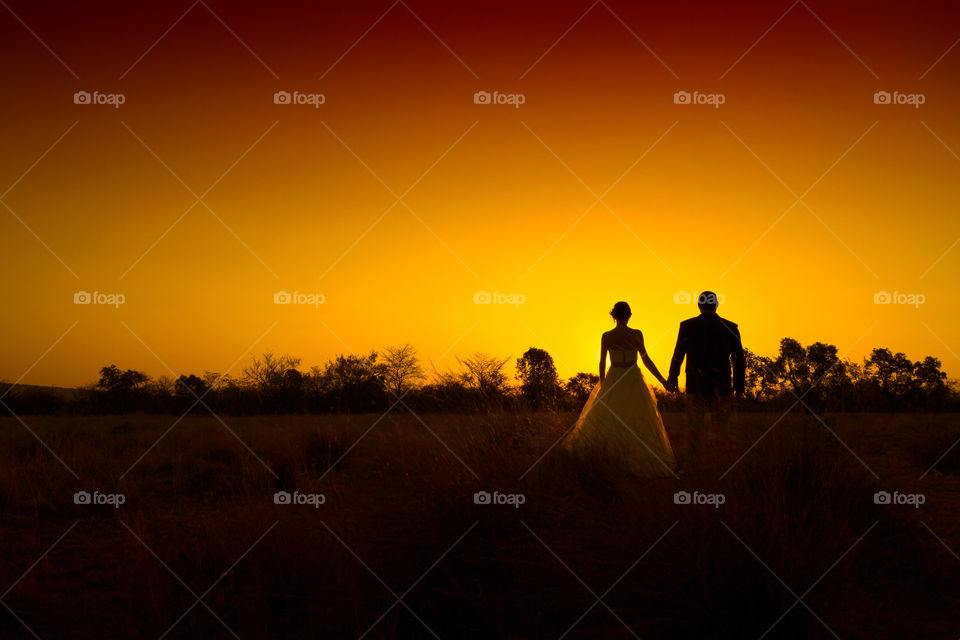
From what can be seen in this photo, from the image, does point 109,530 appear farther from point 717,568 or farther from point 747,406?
point 747,406

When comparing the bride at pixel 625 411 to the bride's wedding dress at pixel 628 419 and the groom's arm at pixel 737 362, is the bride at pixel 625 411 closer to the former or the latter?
the bride's wedding dress at pixel 628 419

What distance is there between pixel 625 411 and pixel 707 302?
2069 mm

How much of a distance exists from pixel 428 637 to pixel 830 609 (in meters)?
2.28

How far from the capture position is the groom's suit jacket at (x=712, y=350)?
9.07 metres

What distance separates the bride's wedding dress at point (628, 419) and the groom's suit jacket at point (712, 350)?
2.75 ft

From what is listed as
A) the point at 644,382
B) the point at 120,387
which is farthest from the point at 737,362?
the point at 120,387

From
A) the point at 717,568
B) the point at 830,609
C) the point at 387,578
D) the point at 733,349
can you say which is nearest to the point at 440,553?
the point at 387,578

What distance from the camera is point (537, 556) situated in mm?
4492

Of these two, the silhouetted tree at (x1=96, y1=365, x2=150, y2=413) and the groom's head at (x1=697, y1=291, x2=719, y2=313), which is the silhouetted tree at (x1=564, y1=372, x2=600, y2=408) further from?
the silhouetted tree at (x1=96, y1=365, x2=150, y2=413)

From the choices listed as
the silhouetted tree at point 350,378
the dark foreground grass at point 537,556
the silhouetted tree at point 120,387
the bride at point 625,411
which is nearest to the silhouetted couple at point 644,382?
the bride at point 625,411

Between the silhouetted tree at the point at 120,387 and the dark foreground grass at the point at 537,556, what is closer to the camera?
the dark foreground grass at the point at 537,556

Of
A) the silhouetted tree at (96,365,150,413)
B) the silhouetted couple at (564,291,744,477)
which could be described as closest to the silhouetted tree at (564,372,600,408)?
the silhouetted couple at (564,291,744,477)

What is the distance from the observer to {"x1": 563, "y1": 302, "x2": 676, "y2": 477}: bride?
25.2 ft

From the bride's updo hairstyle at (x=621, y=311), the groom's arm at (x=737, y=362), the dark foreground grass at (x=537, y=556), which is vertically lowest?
the dark foreground grass at (x=537, y=556)
